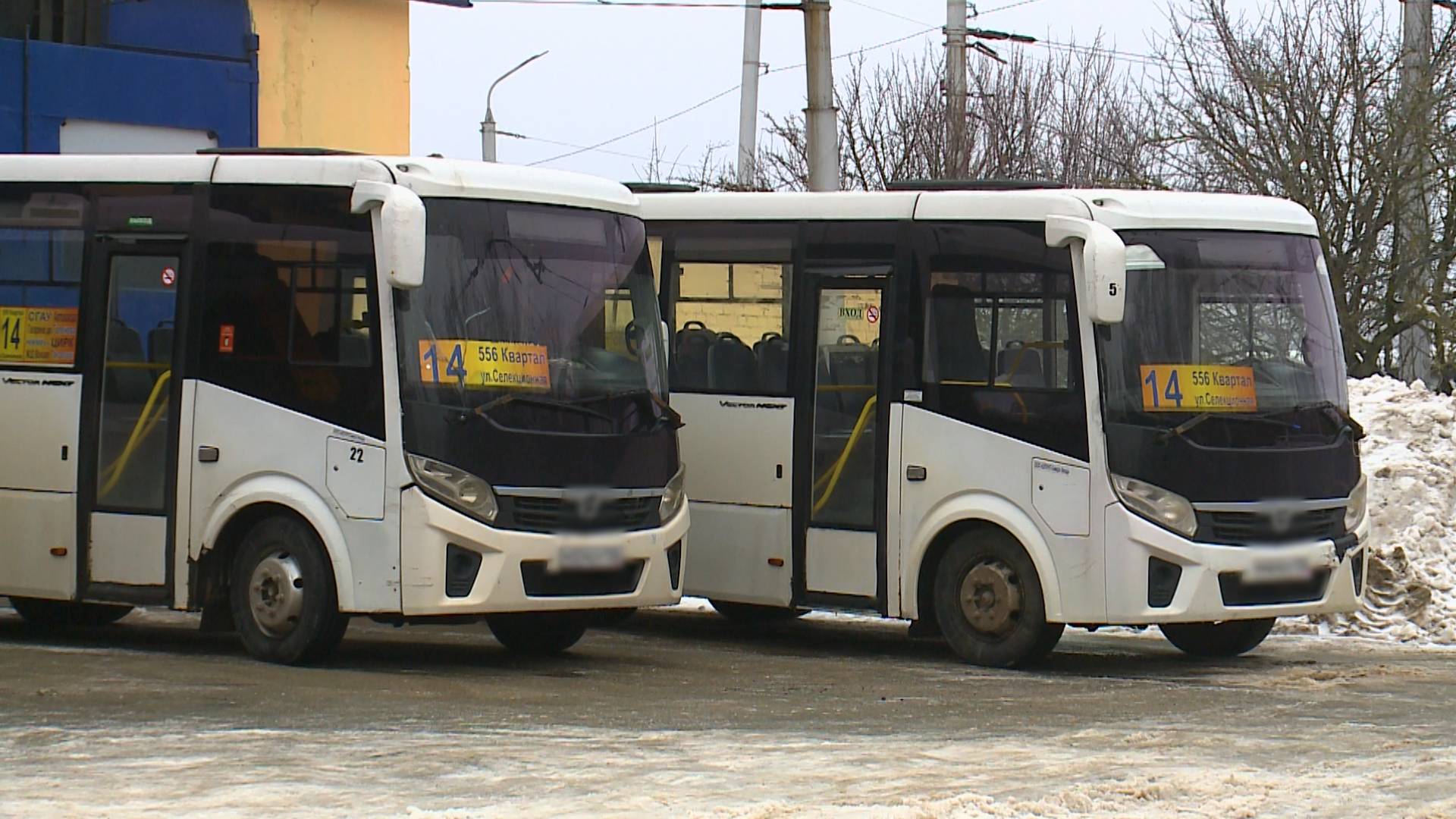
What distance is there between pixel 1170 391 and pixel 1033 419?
0.77m

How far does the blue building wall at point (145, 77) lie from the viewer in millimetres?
21766

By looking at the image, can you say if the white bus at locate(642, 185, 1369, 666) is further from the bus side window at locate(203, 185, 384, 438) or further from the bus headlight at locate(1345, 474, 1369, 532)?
the bus side window at locate(203, 185, 384, 438)

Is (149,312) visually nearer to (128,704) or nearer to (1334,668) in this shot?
(128,704)

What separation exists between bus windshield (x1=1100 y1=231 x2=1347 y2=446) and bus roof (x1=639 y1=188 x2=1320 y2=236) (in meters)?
0.09

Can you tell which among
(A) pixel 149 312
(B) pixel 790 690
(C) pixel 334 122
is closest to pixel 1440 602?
(B) pixel 790 690

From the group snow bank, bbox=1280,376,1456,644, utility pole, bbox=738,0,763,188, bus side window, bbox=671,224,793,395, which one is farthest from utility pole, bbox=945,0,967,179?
bus side window, bbox=671,224,793,395

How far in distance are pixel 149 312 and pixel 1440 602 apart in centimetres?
837

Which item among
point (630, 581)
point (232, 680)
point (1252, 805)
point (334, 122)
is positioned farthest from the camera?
point (334, 122)

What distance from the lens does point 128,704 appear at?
1033 centimetres

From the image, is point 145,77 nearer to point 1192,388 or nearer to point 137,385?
point 137,385

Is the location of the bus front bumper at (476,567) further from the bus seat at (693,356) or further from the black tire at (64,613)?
the black tire at (64,613)

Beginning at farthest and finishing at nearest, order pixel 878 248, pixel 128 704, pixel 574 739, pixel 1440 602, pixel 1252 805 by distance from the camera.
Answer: pixel 1440 602, pixel 878 248, pixel 128 704, pixel 574 739, pixel 1252 805

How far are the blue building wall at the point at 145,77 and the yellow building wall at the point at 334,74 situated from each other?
0.41m

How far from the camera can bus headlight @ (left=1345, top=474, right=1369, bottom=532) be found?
12758mm
